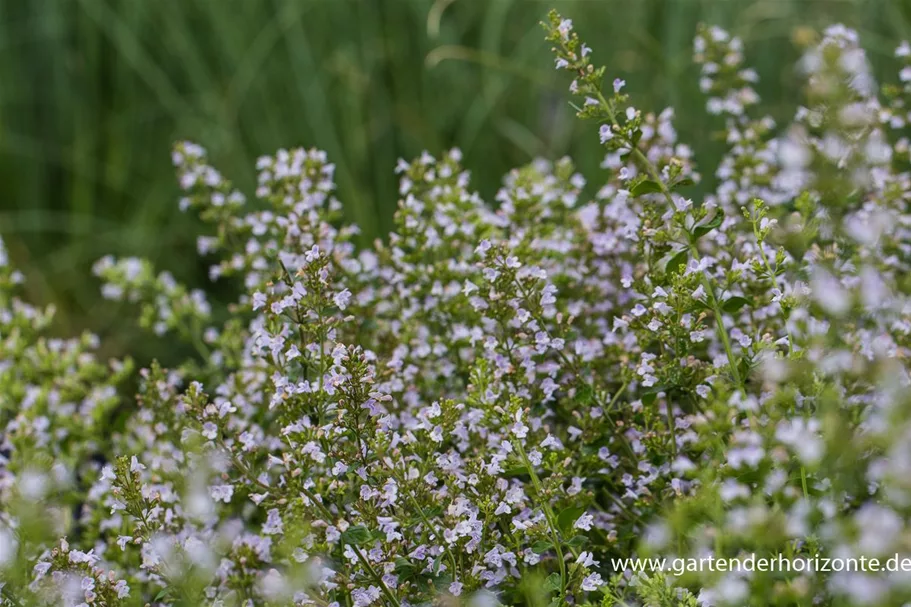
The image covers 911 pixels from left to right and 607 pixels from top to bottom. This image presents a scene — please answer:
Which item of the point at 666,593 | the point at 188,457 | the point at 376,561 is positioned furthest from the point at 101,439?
the point at 666,593

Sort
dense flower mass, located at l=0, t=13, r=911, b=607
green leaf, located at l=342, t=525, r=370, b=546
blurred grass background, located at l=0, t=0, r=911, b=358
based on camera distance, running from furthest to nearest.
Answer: blurred grass background, located at l=0, t=0, r=911, b=358 → green leaf, located at l=342, t=525, r=370, b=546 → dense flower mass, located at l=0, t=13, r=911, b=607

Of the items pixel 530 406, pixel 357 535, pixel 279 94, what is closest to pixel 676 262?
pixel 530 406

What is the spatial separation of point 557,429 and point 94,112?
3.07m

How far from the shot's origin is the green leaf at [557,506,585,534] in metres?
→ 1.45

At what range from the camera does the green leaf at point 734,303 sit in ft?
5.16

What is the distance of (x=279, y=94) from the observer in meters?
4.14

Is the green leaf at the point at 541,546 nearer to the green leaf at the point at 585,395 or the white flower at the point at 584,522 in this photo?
the white flower at the point at 584,522

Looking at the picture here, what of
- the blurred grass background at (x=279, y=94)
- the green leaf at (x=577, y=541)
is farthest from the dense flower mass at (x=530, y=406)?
the blurred grass background at (x=279, y=94)

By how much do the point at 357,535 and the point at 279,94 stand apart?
3.00 meters

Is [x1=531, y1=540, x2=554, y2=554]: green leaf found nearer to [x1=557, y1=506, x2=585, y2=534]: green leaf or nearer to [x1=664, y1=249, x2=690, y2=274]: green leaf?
[x1=557, y1=506, x2=585, y2=534]: green leaf

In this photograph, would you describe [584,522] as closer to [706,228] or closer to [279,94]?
[706,228]

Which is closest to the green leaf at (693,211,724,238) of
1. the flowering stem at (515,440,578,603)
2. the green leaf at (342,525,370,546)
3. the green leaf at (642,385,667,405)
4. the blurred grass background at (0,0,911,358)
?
the green leaf at (642,385,667,405)

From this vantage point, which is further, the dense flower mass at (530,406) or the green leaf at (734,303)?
the green leaf at (734,303)

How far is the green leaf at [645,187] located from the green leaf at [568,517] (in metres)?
0.49
